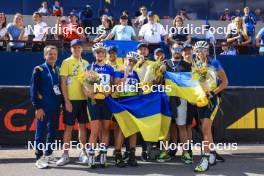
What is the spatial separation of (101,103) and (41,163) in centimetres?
155

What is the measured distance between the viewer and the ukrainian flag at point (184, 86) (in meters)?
7.99

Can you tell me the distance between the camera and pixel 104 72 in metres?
7.88

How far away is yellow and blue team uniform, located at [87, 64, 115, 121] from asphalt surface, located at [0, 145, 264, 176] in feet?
3.17

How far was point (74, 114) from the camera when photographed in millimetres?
8023

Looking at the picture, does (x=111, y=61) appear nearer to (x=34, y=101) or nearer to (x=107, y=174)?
(x=34, y=101)

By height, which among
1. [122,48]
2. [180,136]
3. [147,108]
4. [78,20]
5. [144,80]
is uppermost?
[78,20]

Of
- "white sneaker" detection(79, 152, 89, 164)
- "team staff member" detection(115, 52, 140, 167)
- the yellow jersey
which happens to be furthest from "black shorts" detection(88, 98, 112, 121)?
"white sneaker" detection(79, 152, 89, 164)

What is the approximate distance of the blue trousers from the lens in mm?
7754

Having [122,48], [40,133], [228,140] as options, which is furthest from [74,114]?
[228,140]

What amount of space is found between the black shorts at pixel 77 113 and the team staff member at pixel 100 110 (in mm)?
332

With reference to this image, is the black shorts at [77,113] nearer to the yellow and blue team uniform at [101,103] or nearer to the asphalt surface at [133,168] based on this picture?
the yellow and blue team uniform at [101,103]

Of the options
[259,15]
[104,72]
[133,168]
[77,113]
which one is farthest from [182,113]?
[259,15]

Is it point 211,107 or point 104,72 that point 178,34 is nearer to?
point 211,107

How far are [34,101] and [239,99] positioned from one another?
16.8ft
